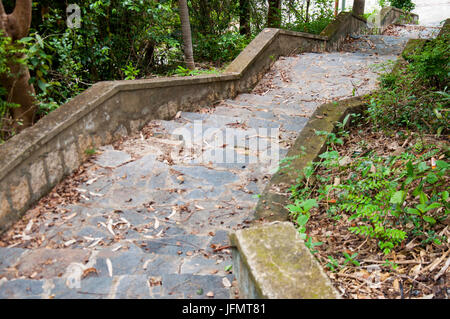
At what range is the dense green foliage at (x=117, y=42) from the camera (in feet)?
14.8

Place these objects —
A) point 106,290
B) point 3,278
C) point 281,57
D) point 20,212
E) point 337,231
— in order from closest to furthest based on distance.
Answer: point 106,290
point 3,278
point 337,231
point 20,212
point 281,57

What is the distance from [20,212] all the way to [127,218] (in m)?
0.90

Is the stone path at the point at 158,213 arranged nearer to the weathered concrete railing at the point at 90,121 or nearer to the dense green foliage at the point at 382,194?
the weathered concrete railing at the point at 90,121

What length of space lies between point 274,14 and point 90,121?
8.18m

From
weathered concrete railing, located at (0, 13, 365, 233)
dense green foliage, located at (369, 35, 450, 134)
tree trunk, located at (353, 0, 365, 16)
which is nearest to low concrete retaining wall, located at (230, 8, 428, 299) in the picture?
weathered concrete railing, located at (0, 13, 365, 233)

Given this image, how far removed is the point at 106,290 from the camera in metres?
2.22

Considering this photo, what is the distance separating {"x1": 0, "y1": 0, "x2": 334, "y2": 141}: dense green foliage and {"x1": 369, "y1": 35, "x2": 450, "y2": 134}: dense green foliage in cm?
366

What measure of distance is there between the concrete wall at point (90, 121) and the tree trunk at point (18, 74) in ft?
1.68

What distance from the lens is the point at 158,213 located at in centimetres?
328

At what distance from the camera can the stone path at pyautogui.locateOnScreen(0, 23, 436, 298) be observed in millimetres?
2320

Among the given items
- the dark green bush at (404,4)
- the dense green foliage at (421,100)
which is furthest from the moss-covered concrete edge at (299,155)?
the dark green bush at (404,4)

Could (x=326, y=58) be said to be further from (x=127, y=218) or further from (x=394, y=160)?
(x=127, y=218)

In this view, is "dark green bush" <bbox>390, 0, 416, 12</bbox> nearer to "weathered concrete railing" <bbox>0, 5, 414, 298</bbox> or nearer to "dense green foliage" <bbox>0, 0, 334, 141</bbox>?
"dense green foliage" <bbox>0, 0, 334, 141</bbox>

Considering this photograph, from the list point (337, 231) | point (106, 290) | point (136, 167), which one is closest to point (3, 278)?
point (106, 290)
